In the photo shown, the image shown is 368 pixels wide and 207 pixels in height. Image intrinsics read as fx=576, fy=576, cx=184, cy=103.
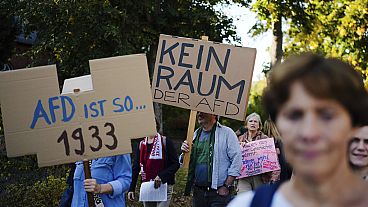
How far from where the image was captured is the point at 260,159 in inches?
254

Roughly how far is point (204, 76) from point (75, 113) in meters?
2.41

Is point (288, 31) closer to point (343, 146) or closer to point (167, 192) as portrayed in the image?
point (167, 192)

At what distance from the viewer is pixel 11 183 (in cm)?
871

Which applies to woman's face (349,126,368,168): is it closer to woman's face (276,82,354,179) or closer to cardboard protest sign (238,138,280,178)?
woman's face (276,82,354,179)

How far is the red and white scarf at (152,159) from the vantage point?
6484mm

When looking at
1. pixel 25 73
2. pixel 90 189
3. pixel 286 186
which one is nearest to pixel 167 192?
pixel 90 189

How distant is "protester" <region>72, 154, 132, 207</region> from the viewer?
4.44 meters

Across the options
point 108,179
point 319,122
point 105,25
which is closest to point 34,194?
point 108,179

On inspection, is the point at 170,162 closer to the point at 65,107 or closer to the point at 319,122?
the point at 65,107

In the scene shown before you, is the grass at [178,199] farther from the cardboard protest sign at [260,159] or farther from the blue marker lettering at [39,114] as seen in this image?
the blue marker lettering at [39,114]

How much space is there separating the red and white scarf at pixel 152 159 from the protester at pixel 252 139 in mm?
953

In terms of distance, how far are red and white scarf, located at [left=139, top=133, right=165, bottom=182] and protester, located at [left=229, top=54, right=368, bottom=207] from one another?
15.6 ft

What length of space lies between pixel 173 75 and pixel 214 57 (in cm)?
51

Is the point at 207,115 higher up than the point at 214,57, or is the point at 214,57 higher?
the point at 214,57
